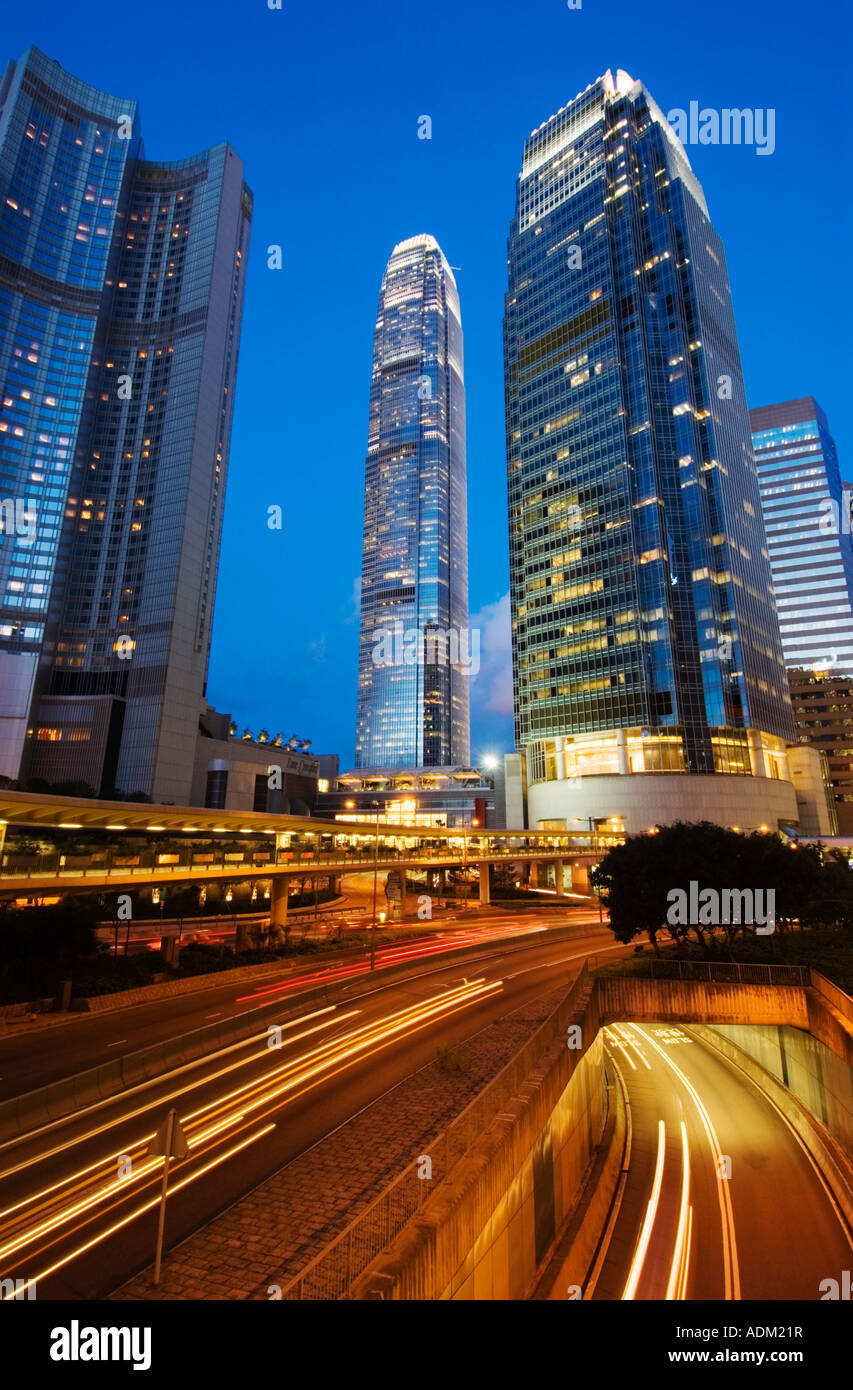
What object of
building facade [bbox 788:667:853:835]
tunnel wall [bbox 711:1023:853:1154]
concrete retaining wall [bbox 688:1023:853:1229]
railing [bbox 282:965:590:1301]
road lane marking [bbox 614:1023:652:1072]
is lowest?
road lane marking [bbox 614:1023:652:1072]

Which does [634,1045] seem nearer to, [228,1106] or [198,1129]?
[228,1106]

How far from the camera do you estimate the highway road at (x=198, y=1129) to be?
428 inches

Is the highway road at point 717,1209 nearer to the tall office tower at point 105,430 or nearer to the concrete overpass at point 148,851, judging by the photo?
the concrete overpass at point 148,851

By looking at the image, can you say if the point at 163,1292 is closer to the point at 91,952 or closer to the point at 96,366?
the point at 91,952

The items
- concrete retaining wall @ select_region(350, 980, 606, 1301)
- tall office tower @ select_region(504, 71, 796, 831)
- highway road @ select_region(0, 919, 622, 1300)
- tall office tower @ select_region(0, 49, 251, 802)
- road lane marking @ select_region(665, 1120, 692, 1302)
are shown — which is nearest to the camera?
concrete retaining wall @ select_region(350, 980, 606, 1301)

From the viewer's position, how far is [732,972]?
2614 centimetres

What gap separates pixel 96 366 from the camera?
383 ft

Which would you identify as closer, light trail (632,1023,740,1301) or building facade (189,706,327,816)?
light trail (632,1023,740,1301)

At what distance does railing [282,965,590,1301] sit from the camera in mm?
7879

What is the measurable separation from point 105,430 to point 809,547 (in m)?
168

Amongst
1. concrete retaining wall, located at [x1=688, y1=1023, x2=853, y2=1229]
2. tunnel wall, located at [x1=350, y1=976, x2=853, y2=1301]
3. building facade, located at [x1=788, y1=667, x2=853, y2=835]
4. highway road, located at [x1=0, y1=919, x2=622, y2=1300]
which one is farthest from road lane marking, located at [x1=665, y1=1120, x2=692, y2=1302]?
building facade, located at [x1=788, y1=667, x2=853, y2=835]

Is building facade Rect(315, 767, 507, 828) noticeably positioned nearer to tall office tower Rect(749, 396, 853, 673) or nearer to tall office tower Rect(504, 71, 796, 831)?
tall office tower Rect(504, 71, 796, 831)

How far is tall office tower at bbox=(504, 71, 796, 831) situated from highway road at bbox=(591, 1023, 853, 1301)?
2793 inches
